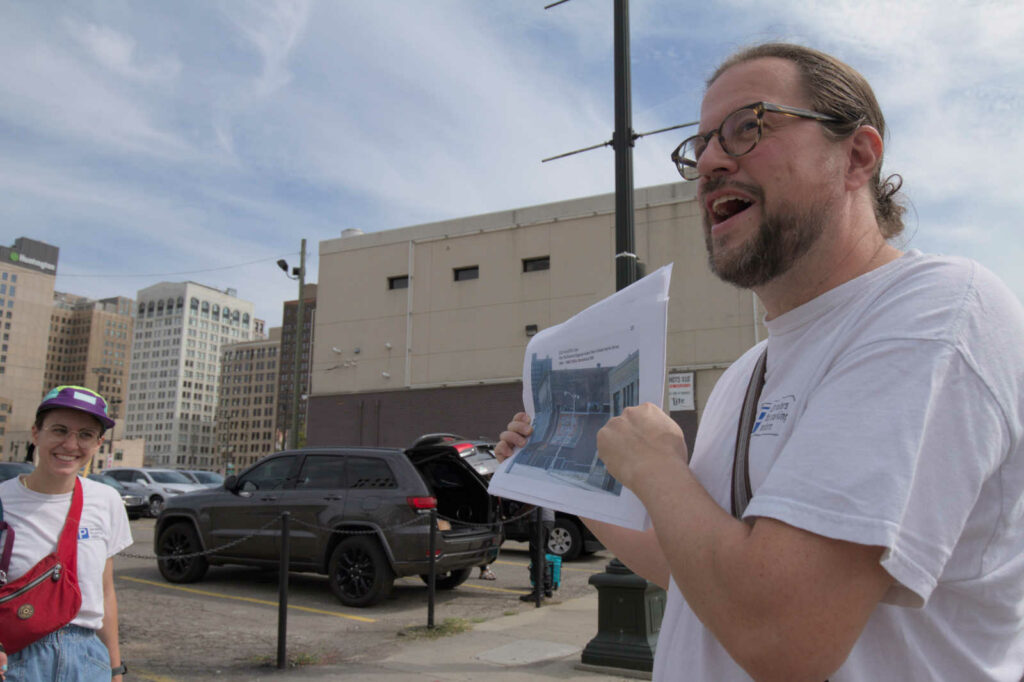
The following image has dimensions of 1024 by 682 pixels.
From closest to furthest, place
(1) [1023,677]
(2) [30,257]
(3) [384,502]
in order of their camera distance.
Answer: (1) [1023,677] → (3) [384,502] → (2) [30,257]

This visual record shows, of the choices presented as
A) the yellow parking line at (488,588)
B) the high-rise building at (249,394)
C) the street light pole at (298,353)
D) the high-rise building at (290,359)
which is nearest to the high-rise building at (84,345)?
the high-rise building at (249,394)

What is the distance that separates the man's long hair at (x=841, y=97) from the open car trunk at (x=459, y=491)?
8.34m

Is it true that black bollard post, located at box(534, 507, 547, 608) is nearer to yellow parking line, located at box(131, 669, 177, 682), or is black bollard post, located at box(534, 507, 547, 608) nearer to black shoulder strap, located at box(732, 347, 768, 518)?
yellow parking line, located at box(131, 669, 177, 682)

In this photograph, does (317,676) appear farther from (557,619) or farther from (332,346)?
(332,346)

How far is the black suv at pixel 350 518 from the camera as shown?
884 cm

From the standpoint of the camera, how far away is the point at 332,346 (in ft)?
103

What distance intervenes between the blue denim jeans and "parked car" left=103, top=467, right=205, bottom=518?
836 inches

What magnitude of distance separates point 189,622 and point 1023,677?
28.9 feet

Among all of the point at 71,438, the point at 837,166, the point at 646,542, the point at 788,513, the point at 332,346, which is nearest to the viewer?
the point at 788,513

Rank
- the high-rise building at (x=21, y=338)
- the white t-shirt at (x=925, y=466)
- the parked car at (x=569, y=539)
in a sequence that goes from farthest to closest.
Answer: the high-rise building at (x=21, y=338) → the parked car at (x=569, y=539) → the white t-shirt at (x=925, y=466)

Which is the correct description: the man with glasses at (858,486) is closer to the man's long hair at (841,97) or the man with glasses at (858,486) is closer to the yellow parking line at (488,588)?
the man's long hair at (841,97)

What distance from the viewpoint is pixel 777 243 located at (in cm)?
130

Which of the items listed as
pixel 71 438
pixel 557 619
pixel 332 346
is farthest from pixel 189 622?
pixel 332 346

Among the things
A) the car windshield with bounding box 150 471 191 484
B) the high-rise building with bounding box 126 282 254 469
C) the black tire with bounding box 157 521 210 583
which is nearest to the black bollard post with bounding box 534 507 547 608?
the black tire with bounding box 157 521 210 583
